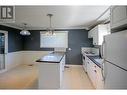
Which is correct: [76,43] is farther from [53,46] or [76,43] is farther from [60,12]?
[60,12]

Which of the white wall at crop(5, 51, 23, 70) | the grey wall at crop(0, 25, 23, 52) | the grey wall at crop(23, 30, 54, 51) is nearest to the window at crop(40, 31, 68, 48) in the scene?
the grey wall at crop(23, 30, 54, 51)

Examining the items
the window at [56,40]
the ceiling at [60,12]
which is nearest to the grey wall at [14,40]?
the window at [56,40]

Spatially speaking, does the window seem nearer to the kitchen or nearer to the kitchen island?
the kitchen

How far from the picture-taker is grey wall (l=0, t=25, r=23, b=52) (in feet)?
22.8

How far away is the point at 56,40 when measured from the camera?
328 inches

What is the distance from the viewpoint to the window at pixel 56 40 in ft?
27.1

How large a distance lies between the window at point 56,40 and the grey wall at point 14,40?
1.29 metres

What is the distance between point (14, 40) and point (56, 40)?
239cm

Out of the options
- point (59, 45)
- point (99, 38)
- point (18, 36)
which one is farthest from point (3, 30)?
point (99, 38)

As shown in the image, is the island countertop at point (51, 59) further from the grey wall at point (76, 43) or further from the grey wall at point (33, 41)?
→ the grey wall at point (33, 41)
